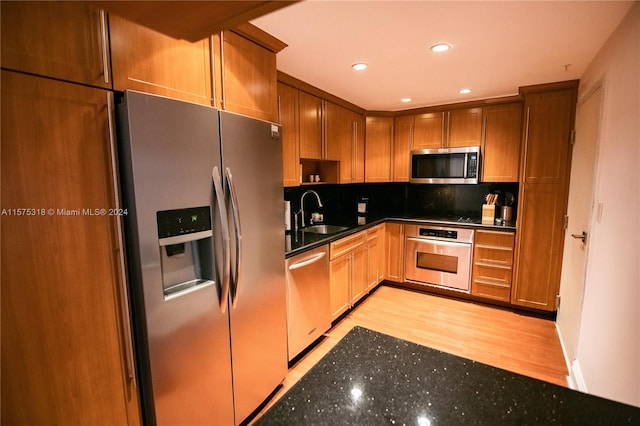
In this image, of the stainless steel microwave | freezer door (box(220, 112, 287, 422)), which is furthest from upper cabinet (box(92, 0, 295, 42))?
the stainless steel microwave

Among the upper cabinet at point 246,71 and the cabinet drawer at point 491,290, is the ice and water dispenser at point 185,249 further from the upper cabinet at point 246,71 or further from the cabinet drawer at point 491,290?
the cabinet drawer at point 491,290

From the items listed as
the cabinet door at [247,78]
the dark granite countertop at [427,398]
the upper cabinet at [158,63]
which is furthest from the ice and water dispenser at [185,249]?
the dark granite countertop at [427,398]

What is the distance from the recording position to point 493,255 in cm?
326

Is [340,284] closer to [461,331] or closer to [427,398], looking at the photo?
[461,331]

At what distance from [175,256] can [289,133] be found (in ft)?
4.94

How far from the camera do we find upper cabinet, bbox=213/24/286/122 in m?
1.57

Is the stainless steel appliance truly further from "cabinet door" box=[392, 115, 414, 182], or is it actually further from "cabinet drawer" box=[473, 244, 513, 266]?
"cabinet door" box=[392, 115, 414, 182]

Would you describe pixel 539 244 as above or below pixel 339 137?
below

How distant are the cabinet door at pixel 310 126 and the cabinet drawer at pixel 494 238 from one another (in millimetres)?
1958

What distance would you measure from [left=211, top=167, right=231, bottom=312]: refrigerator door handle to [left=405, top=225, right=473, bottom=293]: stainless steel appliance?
8.83 ft

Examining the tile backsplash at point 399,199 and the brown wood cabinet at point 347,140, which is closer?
the brown wood cabinet at point 347,140

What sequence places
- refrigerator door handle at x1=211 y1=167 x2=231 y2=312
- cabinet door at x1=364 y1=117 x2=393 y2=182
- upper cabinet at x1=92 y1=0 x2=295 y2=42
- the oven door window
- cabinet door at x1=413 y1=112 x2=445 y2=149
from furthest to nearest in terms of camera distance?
cabinet door at x1=364 y1=117 x2=393 y2=182
cabinet door at x1=413 y1=112 x2=445 y2=149
the oven door window
refrigerator door handle at x1=211 y1=167 x2=231 y2=312
upper cabinet at x1=92 y1=0 x2=295 y2=42

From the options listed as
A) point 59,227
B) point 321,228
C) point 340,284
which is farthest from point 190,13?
point 321,228

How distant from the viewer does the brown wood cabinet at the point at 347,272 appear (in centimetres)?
273
